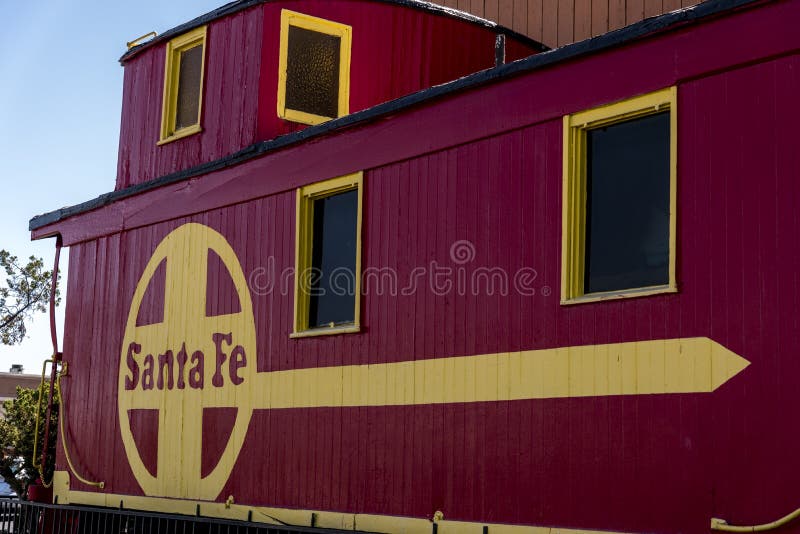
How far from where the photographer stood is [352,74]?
11094 mm

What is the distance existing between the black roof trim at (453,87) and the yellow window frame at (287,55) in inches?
28.0

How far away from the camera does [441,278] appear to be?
27.4 feet

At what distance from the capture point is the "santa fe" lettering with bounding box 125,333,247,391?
10.4 metres

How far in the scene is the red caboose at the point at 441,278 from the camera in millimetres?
6477

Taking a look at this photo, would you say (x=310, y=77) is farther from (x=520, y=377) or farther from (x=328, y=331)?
(x=520, y=377)

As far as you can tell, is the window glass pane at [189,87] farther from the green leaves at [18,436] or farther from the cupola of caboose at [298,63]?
the green leaves at [18,436]

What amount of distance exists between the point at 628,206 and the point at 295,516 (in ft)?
13.1

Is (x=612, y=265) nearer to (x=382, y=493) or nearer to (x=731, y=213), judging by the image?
(x=731, y=213)

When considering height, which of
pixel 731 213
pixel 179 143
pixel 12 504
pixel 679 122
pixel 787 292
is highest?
pixel 179 143

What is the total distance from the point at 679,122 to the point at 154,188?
6472mm

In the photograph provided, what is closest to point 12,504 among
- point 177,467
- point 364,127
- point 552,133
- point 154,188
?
point 177,467

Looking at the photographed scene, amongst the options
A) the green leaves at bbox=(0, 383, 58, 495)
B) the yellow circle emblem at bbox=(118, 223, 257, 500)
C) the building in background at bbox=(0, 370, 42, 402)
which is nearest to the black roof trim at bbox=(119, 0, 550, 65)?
the yellow circle emblem at bbox=(118, 223, 257, 500)

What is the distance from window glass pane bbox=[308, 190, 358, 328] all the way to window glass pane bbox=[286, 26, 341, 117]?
1.66m

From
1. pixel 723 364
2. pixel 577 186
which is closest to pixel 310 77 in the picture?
pixel 577 186
